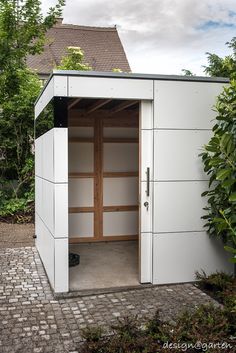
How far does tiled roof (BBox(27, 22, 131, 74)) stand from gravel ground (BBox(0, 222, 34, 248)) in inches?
421

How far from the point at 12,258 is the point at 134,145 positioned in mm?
3128

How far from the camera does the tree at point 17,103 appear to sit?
11.0 meters

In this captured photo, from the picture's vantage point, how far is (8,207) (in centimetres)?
1065

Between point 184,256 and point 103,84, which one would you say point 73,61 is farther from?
point 184,256

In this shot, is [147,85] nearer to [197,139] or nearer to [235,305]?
[197,139]

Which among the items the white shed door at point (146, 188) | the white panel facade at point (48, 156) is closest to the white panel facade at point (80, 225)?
the white panel facade at point (48, 156)

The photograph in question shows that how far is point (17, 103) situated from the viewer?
10961mm

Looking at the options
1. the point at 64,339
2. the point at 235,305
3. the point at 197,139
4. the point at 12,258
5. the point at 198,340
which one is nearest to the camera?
the point at 198,340

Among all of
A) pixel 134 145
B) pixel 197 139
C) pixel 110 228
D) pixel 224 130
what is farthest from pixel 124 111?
pixel 224 130

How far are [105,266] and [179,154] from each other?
203 cm

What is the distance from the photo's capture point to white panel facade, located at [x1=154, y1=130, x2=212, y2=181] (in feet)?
→ 17.2

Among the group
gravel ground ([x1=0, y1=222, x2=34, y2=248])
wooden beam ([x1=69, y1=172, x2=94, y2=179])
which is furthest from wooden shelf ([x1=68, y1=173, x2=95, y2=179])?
gravel ground ([x1=0, y1=222, x2=34, y2=248])

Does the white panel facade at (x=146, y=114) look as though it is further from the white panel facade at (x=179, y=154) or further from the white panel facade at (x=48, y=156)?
the white panel facade at (x=48, y=156)

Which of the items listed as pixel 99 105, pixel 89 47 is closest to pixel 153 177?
pixel 99 105
